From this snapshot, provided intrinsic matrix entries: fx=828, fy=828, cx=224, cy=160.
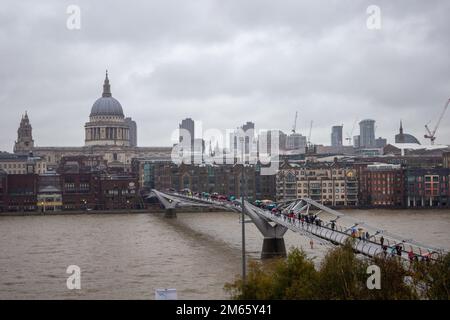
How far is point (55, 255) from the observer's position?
98.8 feet

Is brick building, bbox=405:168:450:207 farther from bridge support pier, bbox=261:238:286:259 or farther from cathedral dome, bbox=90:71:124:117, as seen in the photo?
cathedral dome, bbox=90:71:124:117

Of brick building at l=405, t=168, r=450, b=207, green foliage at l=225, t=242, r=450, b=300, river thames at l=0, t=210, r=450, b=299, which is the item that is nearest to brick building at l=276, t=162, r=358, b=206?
brick building at l=405, t=168, r=450, b=207

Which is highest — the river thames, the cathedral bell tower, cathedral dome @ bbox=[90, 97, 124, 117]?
cathedral dome @ bbox=[90, 97, 124, 117]

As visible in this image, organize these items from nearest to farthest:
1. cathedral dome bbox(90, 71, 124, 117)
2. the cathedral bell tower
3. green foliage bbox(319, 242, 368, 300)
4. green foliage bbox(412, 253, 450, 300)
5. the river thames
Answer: green foliage bbox(412, 253, 450, 300), green foliage bbox(319, 242, 368, 300), the river thames, the cathedral bell tower, cathedral dome bbox(90, 71, 124, 117)

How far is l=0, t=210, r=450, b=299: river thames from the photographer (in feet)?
70.2

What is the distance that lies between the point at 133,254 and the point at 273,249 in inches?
231

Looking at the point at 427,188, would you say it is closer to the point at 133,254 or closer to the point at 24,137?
the point at 133,254

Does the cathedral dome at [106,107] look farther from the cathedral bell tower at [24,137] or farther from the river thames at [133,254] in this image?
the river thames at [133,254]

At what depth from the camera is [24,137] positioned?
105375 mm

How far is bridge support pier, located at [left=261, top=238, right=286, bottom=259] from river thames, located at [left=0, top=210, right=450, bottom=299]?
0.46 m
